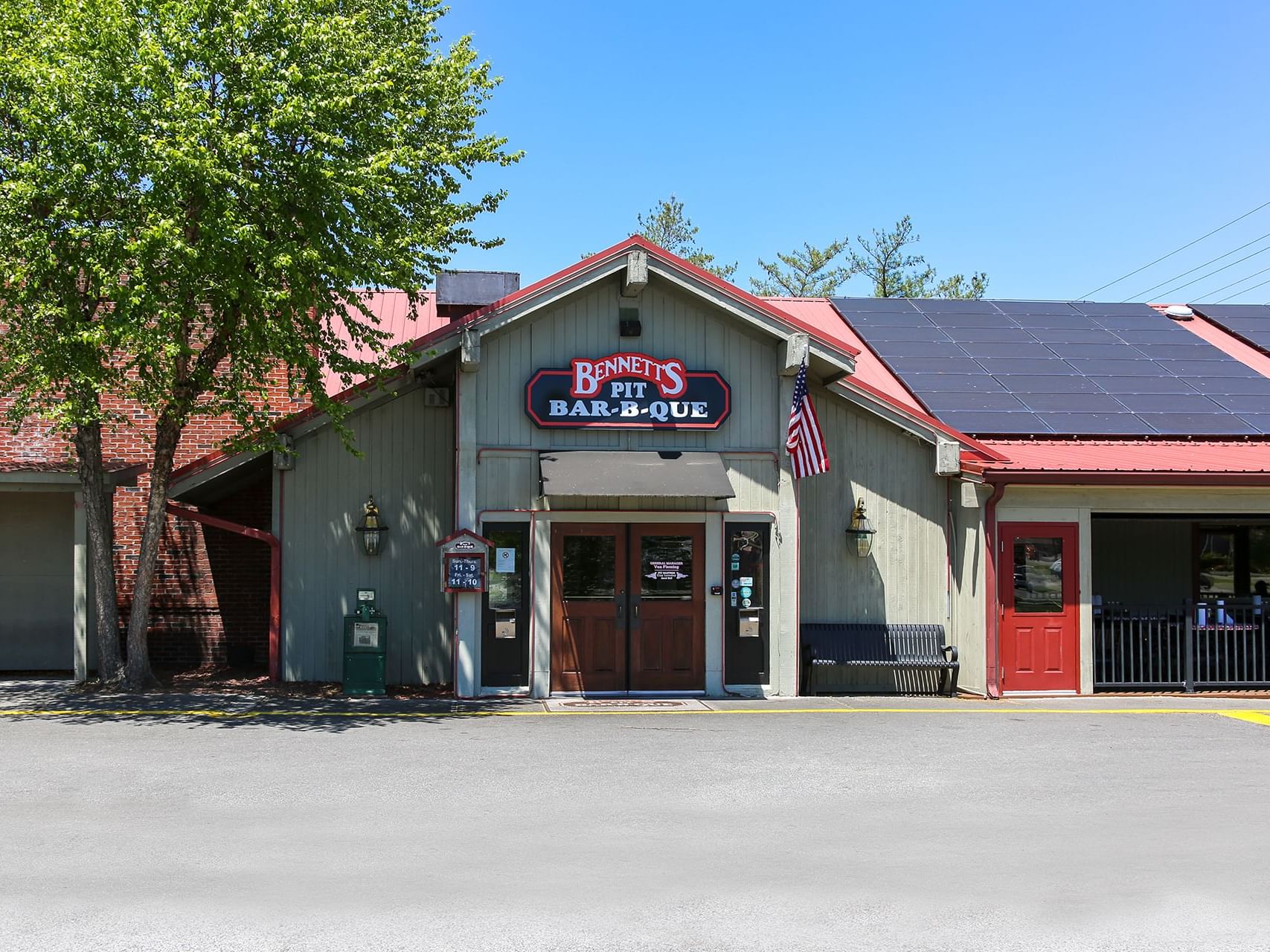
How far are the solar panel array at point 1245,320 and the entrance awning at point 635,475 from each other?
1161 cm

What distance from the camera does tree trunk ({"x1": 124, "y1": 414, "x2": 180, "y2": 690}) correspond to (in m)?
14.9

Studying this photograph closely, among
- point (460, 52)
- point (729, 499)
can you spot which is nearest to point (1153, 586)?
point (729, 499)

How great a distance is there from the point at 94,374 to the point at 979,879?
35.2ft

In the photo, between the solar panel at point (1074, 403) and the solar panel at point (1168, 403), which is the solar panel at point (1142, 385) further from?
the solar panel at point (1074, 403)

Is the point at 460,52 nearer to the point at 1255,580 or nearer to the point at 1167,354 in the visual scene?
the point at 1167,354

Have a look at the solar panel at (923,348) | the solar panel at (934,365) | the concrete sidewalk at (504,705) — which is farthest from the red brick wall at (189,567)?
→ the solar panel at (923,348)

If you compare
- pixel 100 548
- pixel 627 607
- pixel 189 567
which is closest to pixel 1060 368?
pixel 627 607

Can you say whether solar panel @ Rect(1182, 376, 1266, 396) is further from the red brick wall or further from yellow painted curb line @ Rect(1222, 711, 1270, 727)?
the red brick wall

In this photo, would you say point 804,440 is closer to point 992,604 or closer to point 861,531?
point 861,531

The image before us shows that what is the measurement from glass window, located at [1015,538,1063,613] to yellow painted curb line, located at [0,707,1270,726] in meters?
1.63

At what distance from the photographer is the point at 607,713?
1388 centimetres

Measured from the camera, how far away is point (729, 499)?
50.7ft

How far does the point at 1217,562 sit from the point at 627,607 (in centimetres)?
1095

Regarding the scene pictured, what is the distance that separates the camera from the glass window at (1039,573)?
15.8 meters
